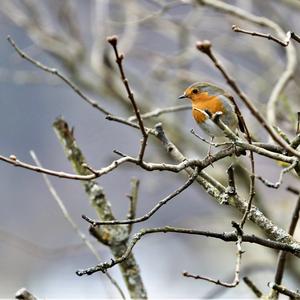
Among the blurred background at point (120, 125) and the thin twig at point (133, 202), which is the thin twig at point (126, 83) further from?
the blurred background at point (120, 125)

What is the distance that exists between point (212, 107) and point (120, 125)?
4146 mm

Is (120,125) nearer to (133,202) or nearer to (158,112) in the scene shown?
(158,112)

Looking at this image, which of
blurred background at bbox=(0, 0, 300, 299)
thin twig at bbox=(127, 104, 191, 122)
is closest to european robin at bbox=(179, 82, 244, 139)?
thin twig at bbox=(127, 104, 191, 122)

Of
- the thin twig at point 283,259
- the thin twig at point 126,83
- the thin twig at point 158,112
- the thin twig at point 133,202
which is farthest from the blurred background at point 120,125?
the thin twig at point 126,83

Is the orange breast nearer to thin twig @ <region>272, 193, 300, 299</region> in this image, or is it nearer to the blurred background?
thin twig @ <region>272, 193, 300, 299</region>

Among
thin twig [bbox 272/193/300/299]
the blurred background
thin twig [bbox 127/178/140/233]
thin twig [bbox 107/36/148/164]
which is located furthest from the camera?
the blurred background

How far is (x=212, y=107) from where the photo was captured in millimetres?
1268

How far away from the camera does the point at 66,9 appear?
10.5ft

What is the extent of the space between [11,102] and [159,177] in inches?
81.7

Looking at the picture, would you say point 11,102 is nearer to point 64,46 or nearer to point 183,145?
point 64,46

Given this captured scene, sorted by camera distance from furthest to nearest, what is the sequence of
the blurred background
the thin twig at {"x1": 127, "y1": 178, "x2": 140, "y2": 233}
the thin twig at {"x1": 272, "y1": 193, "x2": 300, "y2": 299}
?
the blurred background
the thin twig at {"x1": 127, "y1": 178, "x2": 140, "y2": 233}
the thin twig at {"x1": 272, "y1": 193, "x2": 300, "y2": 299}

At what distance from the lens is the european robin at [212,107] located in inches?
47.4

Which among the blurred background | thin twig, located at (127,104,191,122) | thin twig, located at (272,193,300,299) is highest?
the blurred background

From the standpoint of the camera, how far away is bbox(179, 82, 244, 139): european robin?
3.95 ft
